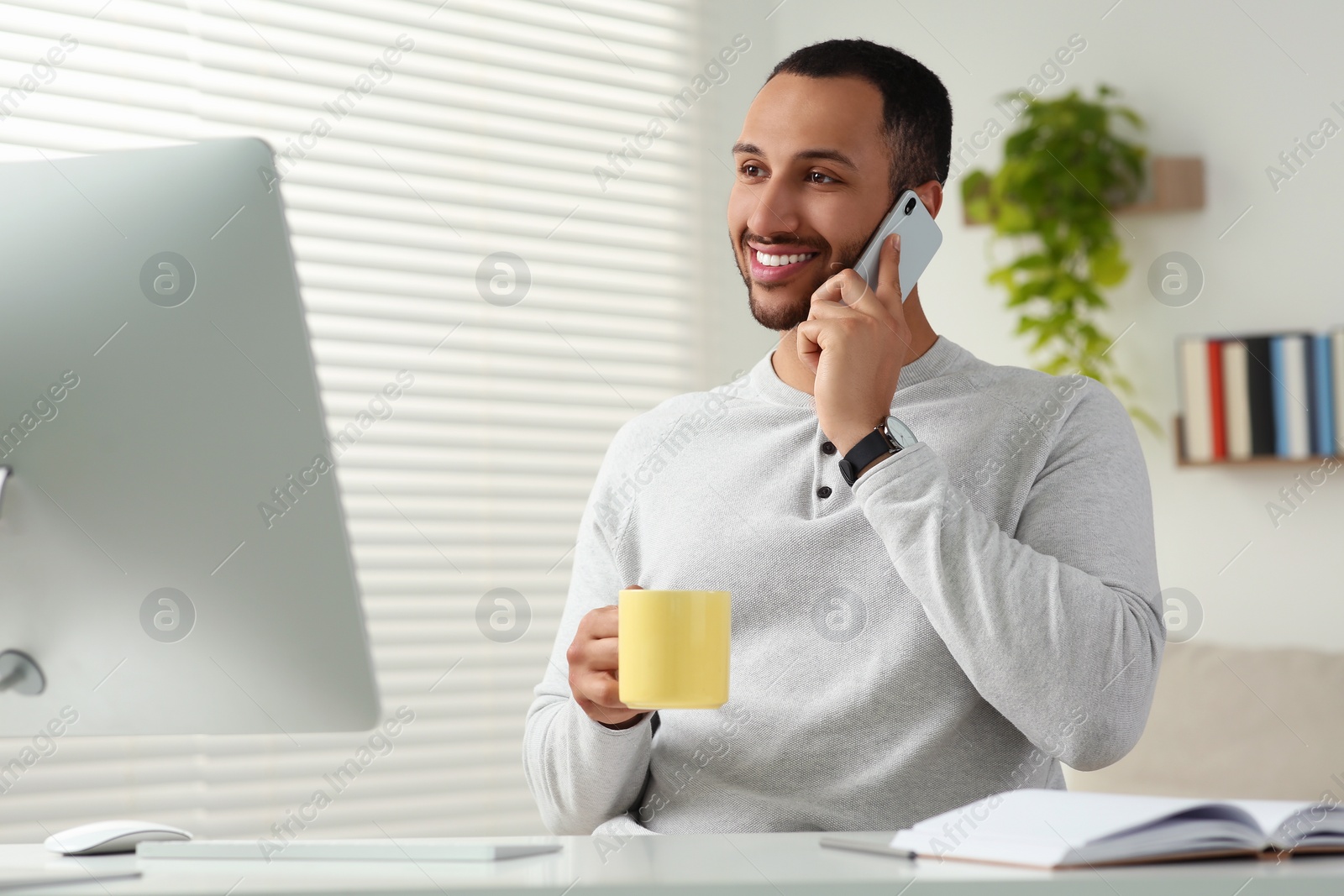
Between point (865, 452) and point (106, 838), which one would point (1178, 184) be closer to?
point (865, 452)

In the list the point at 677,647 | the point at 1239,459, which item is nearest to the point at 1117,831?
the point at 677,647

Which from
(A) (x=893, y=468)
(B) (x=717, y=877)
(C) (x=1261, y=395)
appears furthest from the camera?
(C) (x=1261, y=395)

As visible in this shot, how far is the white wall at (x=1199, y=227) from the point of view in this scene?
109 inches

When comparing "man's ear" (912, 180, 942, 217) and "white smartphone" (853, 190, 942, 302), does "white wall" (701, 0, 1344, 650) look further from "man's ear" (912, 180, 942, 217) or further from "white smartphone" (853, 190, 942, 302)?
"white smartphone" (853, 190, 942, 302)

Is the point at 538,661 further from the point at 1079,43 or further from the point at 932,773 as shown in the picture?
the point at 1079,43

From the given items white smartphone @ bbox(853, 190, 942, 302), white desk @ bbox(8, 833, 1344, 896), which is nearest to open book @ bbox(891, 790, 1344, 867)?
white desk @ bbox(8, 833, 1344, 896)

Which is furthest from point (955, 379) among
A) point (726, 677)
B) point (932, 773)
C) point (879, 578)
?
point (726, 677)

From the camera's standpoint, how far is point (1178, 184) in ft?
9.61

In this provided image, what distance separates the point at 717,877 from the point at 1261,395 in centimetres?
249

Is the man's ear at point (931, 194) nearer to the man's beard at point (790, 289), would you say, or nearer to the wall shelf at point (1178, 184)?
the man's beard at point (790, 289)

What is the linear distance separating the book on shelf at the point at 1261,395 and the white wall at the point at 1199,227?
77 mm

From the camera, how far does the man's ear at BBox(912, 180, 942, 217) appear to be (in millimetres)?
1671

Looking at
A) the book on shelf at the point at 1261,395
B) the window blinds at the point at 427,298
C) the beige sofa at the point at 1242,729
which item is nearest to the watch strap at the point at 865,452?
the beige sofa at the point at 1242,729

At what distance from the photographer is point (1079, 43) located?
311cm
